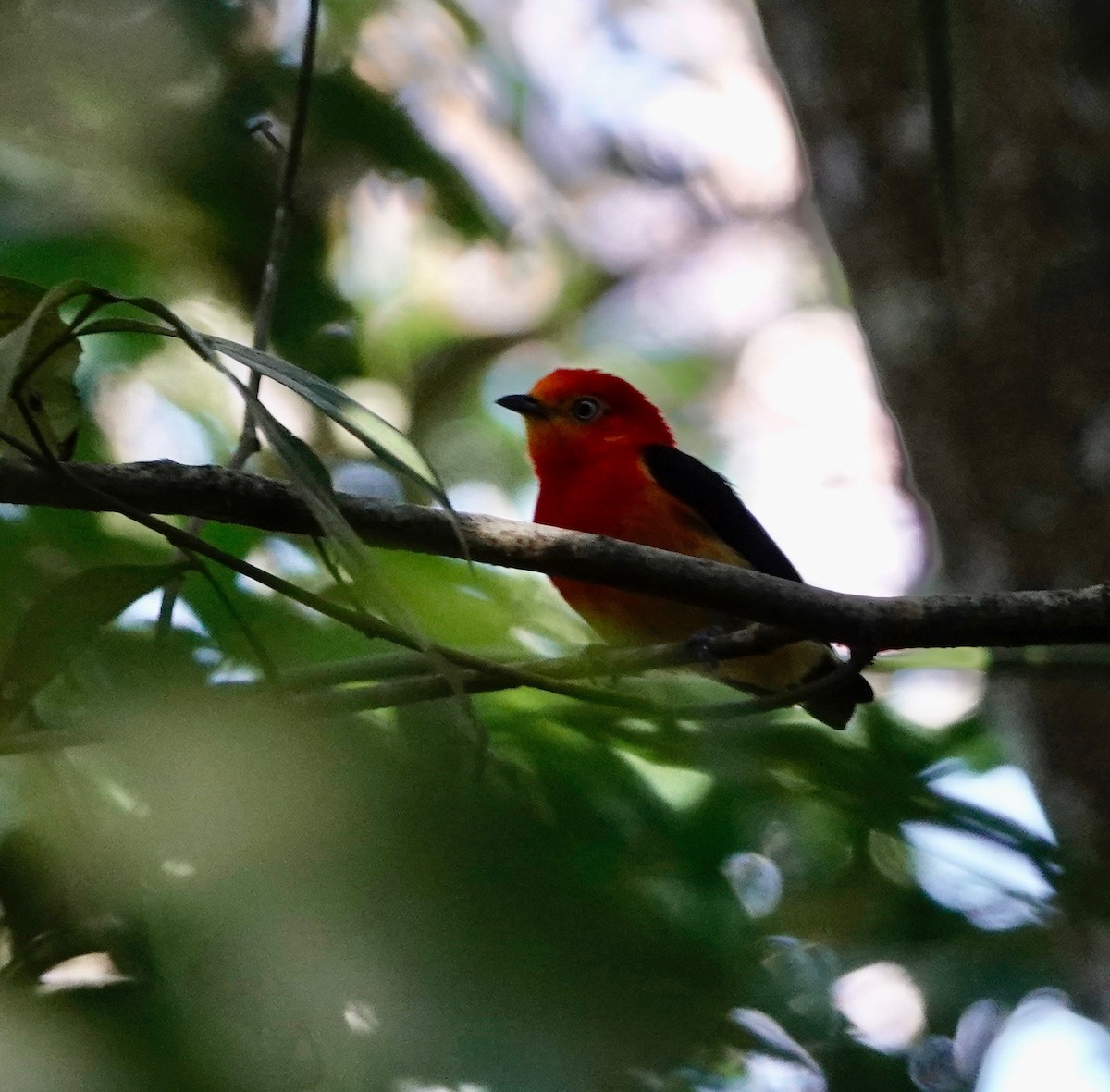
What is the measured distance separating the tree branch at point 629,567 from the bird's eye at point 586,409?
286cm

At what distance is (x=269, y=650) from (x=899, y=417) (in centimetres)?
247

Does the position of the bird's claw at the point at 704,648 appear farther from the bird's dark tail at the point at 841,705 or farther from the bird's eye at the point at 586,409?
the bird's eye at the point at 586,409

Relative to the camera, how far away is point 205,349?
1.62 metres

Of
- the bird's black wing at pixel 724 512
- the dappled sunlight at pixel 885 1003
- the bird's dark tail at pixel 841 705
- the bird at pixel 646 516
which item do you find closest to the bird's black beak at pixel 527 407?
the bird at pixel 646 516

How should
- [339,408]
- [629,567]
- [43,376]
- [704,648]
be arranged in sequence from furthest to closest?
[704,648] < [629,567] < [43,376] < [339,408]

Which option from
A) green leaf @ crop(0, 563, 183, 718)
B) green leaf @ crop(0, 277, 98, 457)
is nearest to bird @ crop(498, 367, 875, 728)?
green leaf @ crop(0, 563, 183, 718)

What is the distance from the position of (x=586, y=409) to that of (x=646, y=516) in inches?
36.4

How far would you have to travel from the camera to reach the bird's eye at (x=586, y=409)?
513cm

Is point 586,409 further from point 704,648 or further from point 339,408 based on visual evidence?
point 339,408

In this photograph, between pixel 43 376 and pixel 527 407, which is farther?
pixel 527 407

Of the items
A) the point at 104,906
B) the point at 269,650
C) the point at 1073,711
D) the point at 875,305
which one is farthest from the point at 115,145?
the point at 1073,711

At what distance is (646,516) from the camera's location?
4.33m

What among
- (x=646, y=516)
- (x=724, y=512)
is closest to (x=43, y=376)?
(x=646, y=516)

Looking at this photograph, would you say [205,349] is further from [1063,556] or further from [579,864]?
[1063,556]
